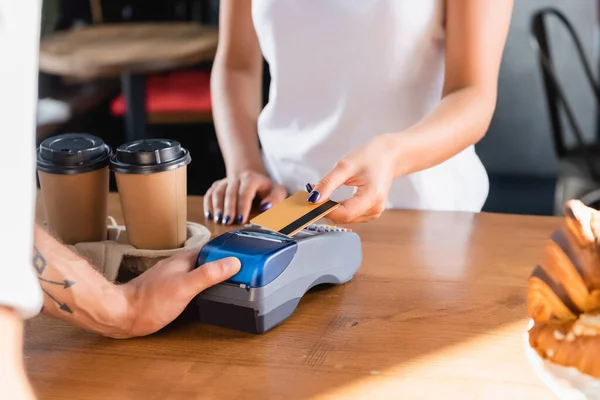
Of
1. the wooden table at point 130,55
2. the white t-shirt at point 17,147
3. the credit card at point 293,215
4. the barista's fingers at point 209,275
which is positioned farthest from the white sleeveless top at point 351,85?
the wooden table at point 130,55

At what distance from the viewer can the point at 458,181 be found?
167 centimetres

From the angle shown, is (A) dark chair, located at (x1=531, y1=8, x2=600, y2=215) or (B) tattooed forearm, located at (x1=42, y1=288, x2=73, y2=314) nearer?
(B) tattooed forearm, located at (x1=42, y1=288, x2=73, y2=314)

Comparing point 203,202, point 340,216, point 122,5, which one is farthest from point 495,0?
point 122,5

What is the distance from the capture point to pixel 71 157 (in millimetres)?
1128

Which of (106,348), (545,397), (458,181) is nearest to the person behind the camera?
(545,397)

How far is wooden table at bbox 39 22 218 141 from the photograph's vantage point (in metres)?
3.42

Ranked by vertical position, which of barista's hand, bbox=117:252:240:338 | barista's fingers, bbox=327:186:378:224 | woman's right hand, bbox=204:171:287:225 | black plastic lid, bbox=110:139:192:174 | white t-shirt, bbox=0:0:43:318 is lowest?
woman's right hand, bbox=204:171:287:225

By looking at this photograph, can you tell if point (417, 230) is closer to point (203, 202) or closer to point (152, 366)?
point (203, 202)

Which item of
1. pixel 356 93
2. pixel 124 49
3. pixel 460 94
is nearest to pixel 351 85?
pixel 356 93

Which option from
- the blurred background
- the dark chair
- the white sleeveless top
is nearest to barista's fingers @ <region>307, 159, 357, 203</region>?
the white sleeveless top

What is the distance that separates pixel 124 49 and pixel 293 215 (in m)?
2.81

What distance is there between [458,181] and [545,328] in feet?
2.76

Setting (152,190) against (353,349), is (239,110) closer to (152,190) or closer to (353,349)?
(152,190)

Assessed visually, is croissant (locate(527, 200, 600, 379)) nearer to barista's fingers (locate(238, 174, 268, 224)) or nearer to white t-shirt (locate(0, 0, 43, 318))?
white t-shirt (locate(0, 0, 43, 318))
